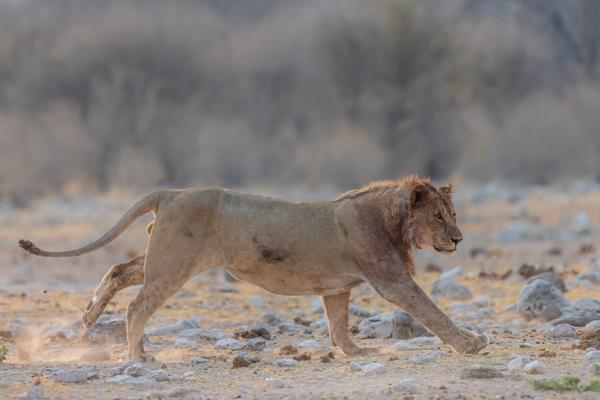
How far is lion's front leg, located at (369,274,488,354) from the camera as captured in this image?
8.65m

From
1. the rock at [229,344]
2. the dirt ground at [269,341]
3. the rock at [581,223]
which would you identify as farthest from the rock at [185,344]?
the rock at [581,223]

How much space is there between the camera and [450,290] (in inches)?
507

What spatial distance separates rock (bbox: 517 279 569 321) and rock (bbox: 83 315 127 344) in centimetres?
361

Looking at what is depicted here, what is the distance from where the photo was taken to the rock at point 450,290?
12.8 metres

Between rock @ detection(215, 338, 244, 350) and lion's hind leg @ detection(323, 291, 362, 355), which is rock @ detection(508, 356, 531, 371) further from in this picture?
rock @ detection(215, 338, 244, 350)

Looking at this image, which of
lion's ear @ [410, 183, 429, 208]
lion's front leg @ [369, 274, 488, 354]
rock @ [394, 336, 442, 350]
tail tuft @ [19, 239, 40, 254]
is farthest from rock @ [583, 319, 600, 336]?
tail tuft @ [19, 239, 40, 254]

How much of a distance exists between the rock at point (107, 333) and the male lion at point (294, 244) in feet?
2.58

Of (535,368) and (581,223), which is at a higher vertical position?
(581,223)

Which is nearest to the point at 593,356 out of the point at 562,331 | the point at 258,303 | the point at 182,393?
the point at 562,331

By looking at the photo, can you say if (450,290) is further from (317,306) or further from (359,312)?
(359,312)

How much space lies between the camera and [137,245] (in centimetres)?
2325

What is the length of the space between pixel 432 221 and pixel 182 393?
2.69 meters

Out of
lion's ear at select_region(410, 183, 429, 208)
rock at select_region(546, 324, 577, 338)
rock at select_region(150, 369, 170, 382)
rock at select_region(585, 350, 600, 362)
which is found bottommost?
rock at select_region(150, 369, 170, 382)

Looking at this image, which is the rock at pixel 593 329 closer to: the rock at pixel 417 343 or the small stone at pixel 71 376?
the rock at pixel 417 343
